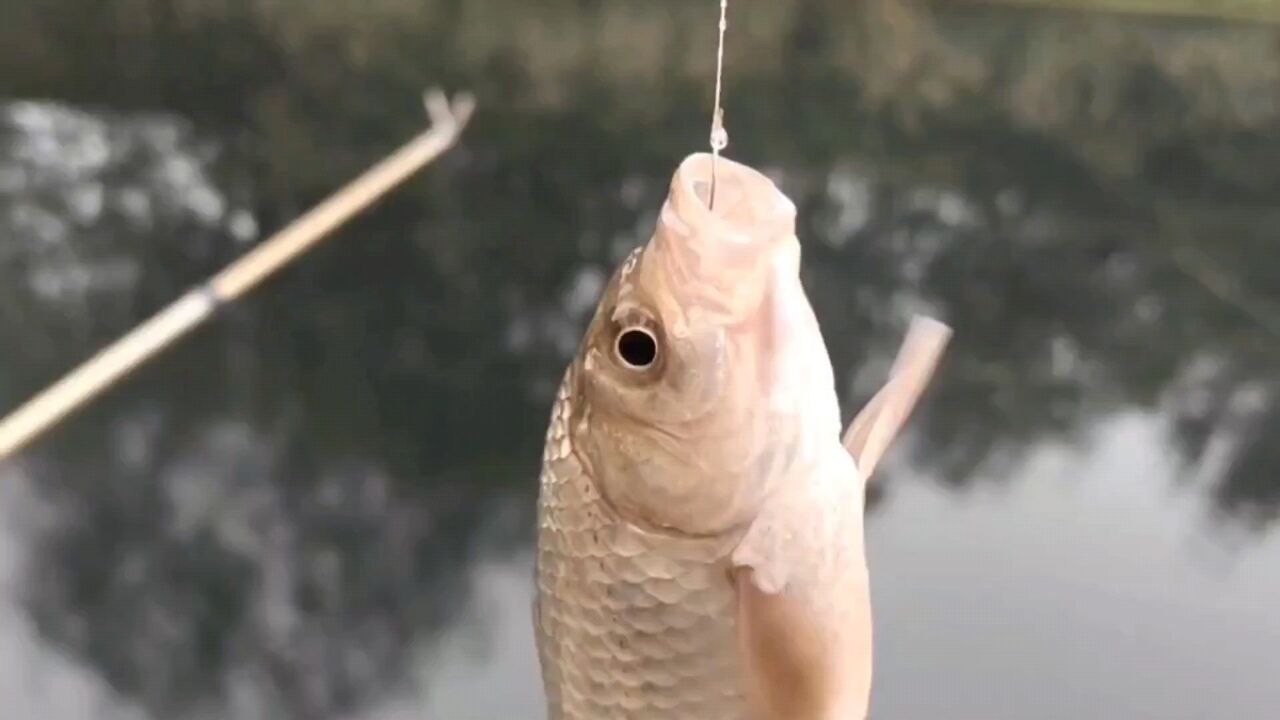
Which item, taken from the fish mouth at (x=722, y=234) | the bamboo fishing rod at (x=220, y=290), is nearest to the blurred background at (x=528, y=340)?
the bamboo fishing rod at (x=220, y=290)

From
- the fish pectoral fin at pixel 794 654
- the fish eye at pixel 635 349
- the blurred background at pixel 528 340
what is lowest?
the fish pectoral fin at pixel 794 654

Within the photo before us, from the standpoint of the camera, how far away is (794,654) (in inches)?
15.6

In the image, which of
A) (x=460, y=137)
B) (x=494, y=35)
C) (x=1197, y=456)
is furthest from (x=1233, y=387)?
(x=494, y=35)

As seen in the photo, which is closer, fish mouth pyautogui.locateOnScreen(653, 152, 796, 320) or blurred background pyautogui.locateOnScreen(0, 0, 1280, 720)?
fish mouth pyautogui.locateOnScreen(653, 152, 796, 320)

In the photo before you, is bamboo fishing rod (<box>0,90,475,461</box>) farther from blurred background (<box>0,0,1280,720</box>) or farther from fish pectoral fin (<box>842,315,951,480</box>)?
fish pectoral fin (<box>842,315,951,480</box>)

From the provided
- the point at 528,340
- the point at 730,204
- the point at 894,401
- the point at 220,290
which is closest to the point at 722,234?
the point at 730,204

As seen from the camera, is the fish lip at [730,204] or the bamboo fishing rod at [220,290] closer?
the fish lip at [730,204]

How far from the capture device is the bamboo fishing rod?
1.30 meters

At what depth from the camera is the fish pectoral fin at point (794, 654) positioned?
1.30 feet

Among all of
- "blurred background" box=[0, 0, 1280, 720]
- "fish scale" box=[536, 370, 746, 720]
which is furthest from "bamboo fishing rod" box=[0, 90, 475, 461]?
"fish scale" box=[536, 370, 746, 720]

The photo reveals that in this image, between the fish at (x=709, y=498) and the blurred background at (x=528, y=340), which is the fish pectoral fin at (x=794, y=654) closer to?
the fish at (x=709, y=498)

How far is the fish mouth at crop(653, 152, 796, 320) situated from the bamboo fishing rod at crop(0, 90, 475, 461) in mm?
982

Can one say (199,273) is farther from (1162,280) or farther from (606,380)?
(606,380)

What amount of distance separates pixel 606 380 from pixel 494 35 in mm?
2489
